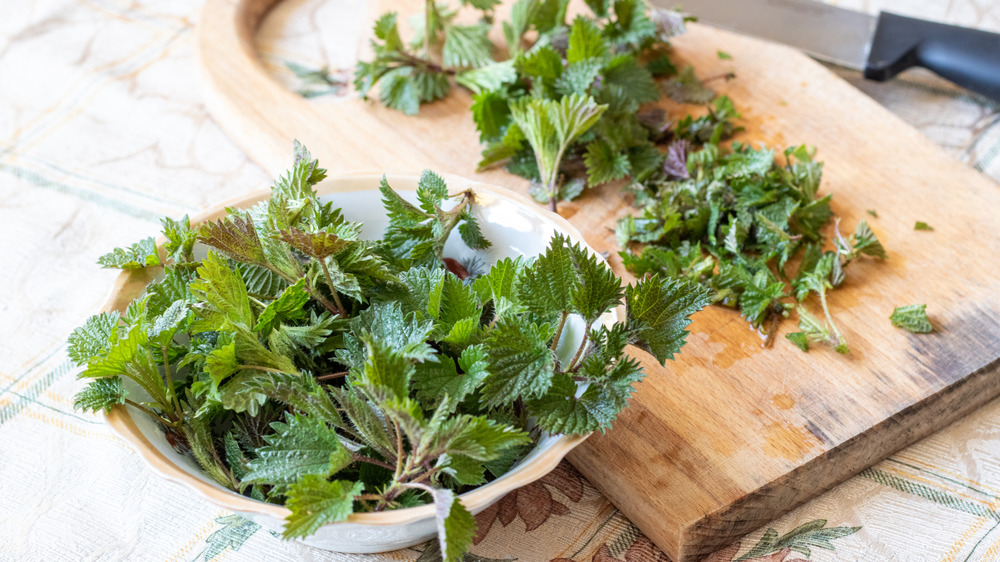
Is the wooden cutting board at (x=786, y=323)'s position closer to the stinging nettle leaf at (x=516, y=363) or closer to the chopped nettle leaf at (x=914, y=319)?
the chopped nettle leaf at (x=914, y=319)

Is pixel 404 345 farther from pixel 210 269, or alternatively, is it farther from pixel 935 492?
pixel 935 492

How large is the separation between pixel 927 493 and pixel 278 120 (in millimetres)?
1171

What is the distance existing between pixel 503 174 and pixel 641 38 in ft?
1.36

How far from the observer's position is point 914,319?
1119 millimetres

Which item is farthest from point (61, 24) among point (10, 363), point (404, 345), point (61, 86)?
point (404, 345)

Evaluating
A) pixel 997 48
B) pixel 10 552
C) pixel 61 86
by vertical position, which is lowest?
pixel 10 552

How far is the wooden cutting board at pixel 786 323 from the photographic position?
96 cm

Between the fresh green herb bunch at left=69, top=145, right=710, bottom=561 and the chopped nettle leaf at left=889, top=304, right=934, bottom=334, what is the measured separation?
47cm

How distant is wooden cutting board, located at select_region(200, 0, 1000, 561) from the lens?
0.96 m

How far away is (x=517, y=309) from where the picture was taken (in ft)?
2.72

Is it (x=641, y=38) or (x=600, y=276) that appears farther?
(x=641, y=38)

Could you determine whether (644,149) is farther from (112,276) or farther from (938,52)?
(112,276)

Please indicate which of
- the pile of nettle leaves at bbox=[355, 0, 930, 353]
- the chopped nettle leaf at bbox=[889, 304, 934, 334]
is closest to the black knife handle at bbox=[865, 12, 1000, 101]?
the pile of nettle leaves at bbox=[355, 0, 930, 353]

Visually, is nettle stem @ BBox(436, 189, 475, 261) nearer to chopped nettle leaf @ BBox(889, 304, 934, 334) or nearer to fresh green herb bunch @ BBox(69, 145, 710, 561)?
fresh green herb bunch @ BBox(69, 145, 710, 561)
